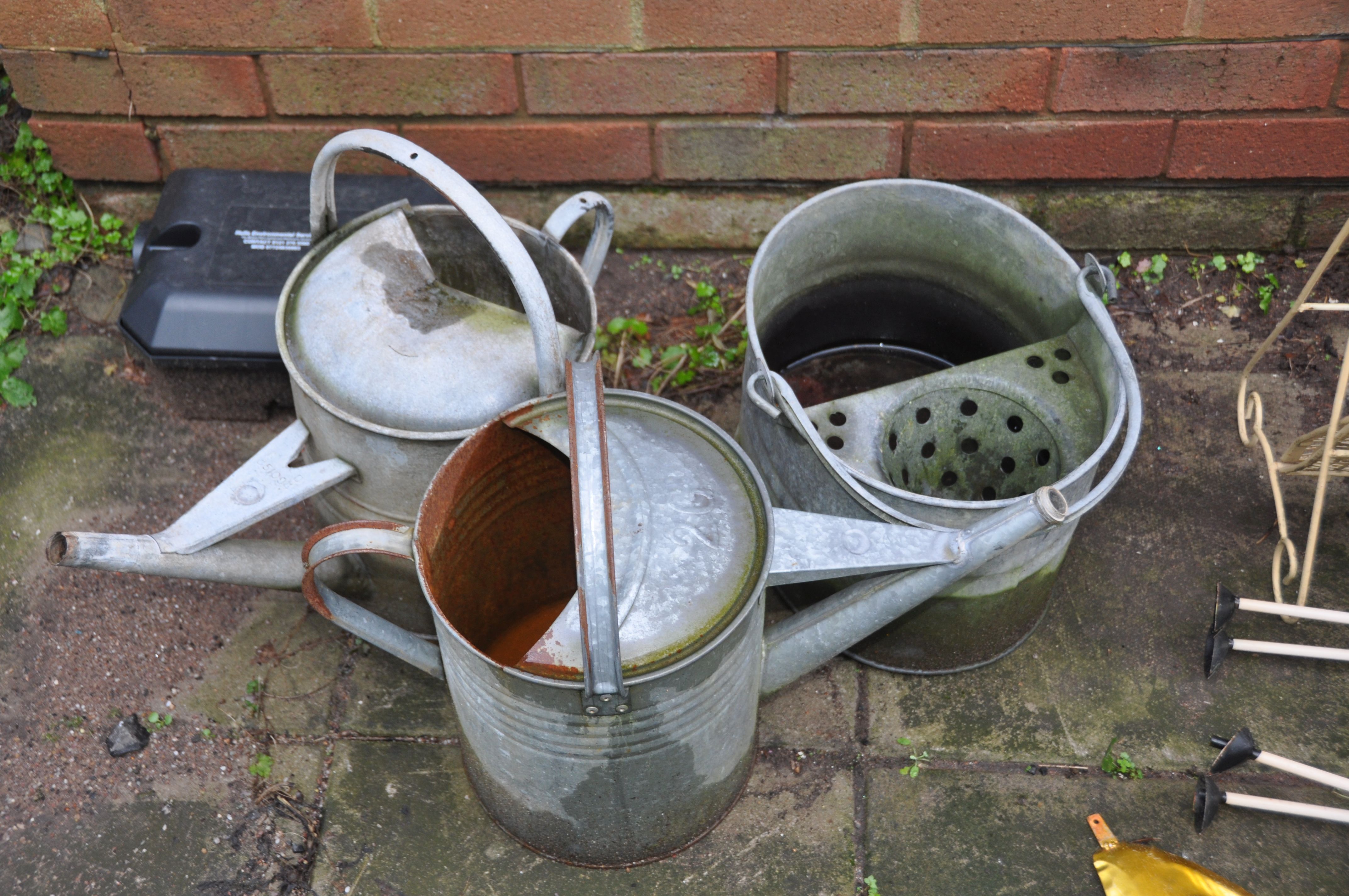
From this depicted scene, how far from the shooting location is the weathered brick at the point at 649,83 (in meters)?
2.43

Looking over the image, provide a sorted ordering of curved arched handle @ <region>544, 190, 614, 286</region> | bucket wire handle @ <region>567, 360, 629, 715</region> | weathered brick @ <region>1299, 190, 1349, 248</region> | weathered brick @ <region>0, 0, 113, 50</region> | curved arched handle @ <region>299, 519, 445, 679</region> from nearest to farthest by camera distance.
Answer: bucket wire handle @ <region>567, 360, 629, 715</region> → curved arched handle @ <region>299, 519, 445, 679</region> → curved arched handle @ <region>544, 190, 614, 286</region> → weathered brick @ <region>0, 0, 113, 50</region> → weathered brick @ <region>1299, 190, 1349, 248</region>

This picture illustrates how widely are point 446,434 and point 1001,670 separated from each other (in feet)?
3.97

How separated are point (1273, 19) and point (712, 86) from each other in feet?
4.08

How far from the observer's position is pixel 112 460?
2.47 m

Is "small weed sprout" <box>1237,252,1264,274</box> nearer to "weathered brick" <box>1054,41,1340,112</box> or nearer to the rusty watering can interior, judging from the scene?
"weathered brick" <box>1054,41,1340,112</box>

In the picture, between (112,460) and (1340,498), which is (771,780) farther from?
(112,460)

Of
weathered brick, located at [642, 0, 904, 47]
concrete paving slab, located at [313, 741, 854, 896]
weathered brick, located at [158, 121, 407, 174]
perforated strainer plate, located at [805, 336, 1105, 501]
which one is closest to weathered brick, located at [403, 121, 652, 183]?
weathered brick, located at [158, 121, 407, 174]

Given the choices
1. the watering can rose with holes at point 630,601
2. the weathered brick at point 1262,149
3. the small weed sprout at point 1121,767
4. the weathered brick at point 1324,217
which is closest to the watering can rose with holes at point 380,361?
the watering can rose with holes at point 630,601

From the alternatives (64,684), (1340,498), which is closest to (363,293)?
(64,684)

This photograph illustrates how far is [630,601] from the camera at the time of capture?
1.52m

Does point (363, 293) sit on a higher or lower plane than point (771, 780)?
higher

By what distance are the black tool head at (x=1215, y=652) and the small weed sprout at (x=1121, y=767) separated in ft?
0.90

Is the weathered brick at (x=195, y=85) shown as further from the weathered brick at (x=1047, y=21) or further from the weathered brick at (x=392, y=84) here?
the weathered brick at (x=1047, y=21)

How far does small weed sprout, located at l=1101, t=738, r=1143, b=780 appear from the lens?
1.97 meters
